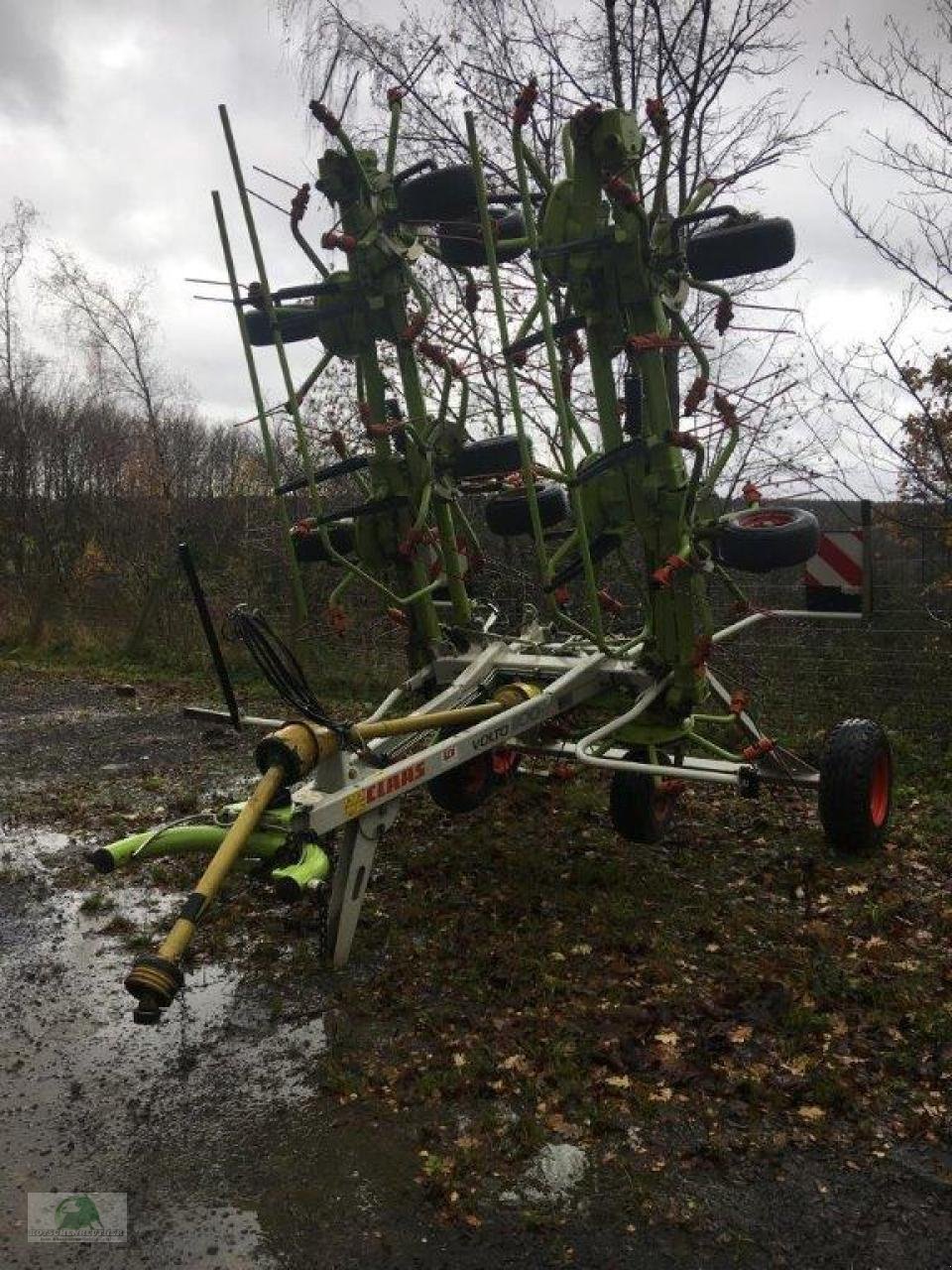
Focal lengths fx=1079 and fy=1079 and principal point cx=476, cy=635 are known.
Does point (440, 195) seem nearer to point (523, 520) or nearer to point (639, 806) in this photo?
point (523, 520)

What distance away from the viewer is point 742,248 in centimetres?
505

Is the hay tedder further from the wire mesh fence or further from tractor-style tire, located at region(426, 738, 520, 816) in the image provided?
the wire mesh fence

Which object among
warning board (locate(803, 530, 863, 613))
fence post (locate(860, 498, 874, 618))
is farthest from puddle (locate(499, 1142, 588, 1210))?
warning board (locate(803, 530, 863, 613))

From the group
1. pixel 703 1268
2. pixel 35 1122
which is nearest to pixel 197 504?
pixel 35 1122

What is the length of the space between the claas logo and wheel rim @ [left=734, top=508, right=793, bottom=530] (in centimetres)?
193

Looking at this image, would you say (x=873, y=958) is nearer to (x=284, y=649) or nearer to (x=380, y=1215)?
(x=380, y=1215)

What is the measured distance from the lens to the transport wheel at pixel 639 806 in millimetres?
6055

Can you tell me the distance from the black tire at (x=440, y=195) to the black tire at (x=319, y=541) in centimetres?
172

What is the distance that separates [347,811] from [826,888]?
2631mm

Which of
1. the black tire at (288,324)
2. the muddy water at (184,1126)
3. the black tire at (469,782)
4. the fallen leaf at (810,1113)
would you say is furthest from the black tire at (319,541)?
the fallen leaf at (810,1113)

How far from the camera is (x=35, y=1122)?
3609mm

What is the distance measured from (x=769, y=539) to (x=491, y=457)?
5.50 feet

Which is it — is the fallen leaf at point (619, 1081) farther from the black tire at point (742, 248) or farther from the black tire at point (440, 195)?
the black tire at point (440, 195)

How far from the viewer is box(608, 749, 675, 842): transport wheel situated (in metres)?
6.05
